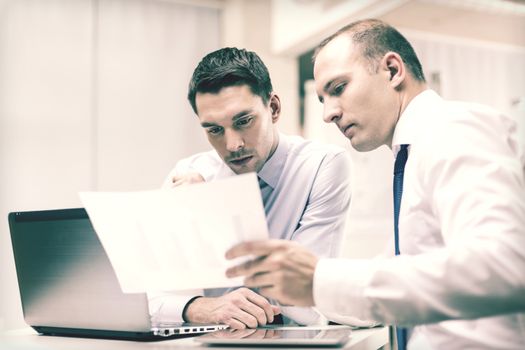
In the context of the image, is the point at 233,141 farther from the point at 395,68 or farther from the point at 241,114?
the point at 395,68

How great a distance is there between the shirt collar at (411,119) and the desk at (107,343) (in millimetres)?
383

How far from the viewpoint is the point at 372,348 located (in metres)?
1.07

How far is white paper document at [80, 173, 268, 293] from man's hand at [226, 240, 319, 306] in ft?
0.05

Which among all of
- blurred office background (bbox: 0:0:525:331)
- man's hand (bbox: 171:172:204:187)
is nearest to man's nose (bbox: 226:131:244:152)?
man's hand (bbox: 171:172:204:187)

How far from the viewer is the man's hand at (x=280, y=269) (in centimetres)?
82

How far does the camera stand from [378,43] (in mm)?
1222

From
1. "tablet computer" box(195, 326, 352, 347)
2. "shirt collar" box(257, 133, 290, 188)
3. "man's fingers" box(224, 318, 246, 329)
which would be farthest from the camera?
"shirt collar" box(257, 133, 290, 188)

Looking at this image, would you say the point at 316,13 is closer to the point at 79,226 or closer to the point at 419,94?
the point at 419,94

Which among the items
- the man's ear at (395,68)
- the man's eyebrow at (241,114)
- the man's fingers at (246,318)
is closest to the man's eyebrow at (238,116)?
the man's eyebrow at (241,114)

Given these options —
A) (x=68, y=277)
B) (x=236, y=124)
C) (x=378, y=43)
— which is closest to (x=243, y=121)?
(x=236, y=124)

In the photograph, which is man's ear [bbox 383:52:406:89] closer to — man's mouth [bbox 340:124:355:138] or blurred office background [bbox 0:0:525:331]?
man's mouth [bbox 340:124:355:138]

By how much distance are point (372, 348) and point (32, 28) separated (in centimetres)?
317

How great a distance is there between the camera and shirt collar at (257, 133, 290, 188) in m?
1.58

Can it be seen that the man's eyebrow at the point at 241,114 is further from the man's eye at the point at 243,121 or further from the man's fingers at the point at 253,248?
the man's fingers at the point at 253,248
